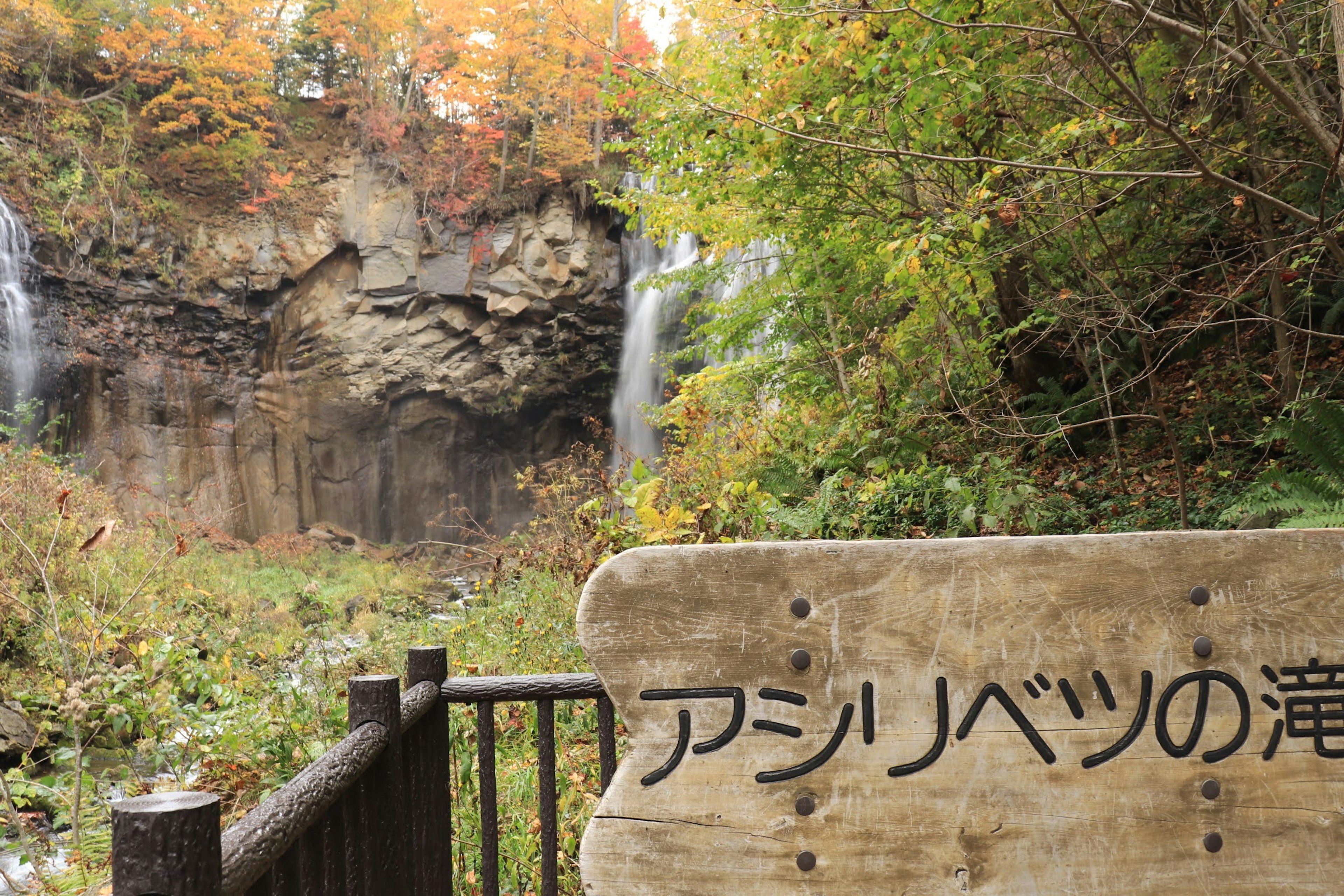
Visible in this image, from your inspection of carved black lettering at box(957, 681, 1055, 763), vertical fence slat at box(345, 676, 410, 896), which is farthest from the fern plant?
vertical fence slat at box(345, 676, 410, 896)

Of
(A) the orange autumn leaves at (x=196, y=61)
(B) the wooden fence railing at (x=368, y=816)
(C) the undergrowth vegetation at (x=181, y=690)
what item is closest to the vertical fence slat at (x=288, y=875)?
(B) the wooden fence railing at (x=368, y=816)

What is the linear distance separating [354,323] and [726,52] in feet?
40.5

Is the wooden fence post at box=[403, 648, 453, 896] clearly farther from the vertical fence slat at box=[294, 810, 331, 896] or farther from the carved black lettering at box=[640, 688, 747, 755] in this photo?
the carved black lettering at box=[640, 688, 747, 755]

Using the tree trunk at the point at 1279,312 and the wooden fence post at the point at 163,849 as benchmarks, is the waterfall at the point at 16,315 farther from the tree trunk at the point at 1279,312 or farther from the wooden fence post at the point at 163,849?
the tree trunk at the point at 1279,312

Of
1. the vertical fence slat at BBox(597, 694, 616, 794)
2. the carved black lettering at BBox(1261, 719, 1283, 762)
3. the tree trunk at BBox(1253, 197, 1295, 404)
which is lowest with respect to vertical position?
the vertical fence slat at BBox(597, 694, 616, 794)

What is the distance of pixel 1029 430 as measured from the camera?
19.0 feet

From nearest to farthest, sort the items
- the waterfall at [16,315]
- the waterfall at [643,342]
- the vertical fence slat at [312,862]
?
the vertical fence slat at [312,862] < the waterfall at [16,315] < the waterfall at [643,342]

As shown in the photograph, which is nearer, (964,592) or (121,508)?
(964,592)

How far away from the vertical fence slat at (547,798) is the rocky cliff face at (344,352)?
1468 centimetres

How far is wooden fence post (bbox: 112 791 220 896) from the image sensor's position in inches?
28.0

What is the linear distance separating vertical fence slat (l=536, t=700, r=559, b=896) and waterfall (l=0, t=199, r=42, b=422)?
14.7 meters

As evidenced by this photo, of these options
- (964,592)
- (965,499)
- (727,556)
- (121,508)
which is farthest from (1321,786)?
(121,508)

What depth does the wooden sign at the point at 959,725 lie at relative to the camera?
1146 millimetres

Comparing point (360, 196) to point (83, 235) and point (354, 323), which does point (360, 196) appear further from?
point (83, 235)
